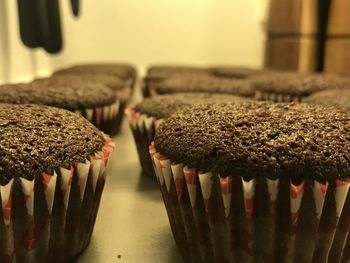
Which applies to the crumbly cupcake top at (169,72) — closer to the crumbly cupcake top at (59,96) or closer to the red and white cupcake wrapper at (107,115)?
the red and white cupcake wrapper at (107,115)

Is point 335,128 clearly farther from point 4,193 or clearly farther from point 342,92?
point 342,92

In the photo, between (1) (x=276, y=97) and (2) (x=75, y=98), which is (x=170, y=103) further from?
(1) (x=276, y=97)

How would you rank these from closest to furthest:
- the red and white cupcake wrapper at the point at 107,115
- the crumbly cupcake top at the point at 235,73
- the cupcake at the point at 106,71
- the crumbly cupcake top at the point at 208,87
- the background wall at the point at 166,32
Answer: the red and white cupcake wrapper at the point at 107,115 < the crumbly cupcake top at the point at 208,87 < the cupcake at the point at 106,71 < the crumbly cupcake top at the point at 235,73 < the background wall at the point at 166,32

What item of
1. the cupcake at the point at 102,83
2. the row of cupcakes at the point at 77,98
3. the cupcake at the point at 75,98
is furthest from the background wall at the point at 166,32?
the cupcake at the point at 75,98

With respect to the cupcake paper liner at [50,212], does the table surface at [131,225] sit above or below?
below

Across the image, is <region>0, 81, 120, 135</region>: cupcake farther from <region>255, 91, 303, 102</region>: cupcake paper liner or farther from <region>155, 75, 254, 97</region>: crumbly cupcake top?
<region>255, 91, 303, 102</region>: cupcake paper liner

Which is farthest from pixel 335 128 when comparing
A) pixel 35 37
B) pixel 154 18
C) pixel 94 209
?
pixel 154 18

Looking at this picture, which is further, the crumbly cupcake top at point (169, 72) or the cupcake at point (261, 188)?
the crumbly cupcake top at point (169, 72)

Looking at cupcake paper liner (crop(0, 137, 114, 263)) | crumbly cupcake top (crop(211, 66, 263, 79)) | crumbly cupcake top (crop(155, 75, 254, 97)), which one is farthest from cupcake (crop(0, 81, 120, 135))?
crumbly cupcake top (crop(211, 66, 263, 79))
